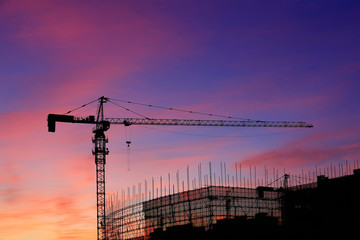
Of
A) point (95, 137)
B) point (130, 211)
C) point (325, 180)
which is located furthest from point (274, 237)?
point (95, 137)

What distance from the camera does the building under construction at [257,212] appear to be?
277 feet

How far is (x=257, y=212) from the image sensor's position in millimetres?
98188

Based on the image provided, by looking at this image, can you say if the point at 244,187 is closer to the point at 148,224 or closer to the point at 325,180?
the point at 325,180

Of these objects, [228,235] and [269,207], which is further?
[269,207]

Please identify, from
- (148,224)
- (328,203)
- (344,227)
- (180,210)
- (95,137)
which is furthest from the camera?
(95,137)

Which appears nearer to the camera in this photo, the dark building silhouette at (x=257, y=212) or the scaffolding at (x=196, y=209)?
the dark building silhouette at (x=257, y=212)

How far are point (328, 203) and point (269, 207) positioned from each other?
15.7 metres

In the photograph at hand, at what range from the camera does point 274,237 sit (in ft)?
282

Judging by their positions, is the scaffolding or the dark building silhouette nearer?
the dark building silhouette

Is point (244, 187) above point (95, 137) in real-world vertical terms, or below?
below

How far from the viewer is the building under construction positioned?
84.6 meters

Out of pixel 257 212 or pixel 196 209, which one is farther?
pixel 257 212

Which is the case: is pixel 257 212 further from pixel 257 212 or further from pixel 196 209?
pixel 196 209

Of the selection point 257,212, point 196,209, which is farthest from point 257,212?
point 196,209
